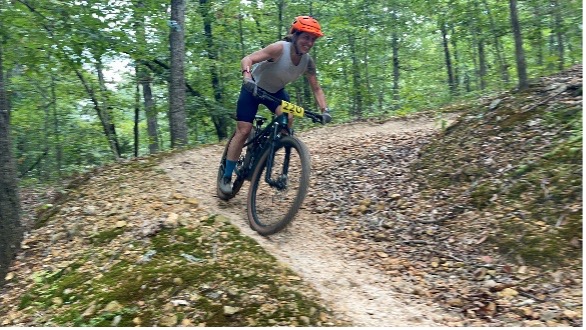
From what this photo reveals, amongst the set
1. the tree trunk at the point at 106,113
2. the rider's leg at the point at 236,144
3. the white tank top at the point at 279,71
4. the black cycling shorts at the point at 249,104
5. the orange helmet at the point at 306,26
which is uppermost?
the tree trunk at the point at 106,113

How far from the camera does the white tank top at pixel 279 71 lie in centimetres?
494

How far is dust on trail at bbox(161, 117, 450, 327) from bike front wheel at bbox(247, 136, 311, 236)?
18 centimetres

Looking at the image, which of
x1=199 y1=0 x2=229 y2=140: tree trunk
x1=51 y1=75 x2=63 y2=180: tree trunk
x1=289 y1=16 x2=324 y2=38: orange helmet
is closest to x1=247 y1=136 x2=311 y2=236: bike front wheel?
x1=289 y1=16 x2=324 y2=38: orange helmet

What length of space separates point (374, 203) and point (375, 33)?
12573 millimetres

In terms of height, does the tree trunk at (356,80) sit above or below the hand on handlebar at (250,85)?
above

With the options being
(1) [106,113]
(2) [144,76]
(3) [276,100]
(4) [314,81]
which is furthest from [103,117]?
(3) [276,100]

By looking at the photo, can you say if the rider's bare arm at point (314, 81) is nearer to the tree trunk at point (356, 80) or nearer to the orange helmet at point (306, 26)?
the orange helmet at point (306, 26)

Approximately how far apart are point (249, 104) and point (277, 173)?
898 mm

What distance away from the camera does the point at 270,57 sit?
191 inches

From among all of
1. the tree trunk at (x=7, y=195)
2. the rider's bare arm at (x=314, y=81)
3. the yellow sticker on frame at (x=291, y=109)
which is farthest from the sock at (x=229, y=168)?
the tree trunk at (x=7, y=195)

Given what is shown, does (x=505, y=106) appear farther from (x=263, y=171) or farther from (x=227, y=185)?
(x=227, y=185)

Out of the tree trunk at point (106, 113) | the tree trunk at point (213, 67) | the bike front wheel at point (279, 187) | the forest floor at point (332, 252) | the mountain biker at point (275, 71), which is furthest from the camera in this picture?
the tree trunk at point (106, 113)

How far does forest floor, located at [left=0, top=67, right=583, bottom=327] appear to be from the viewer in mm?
3385

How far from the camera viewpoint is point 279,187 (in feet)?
16.1
